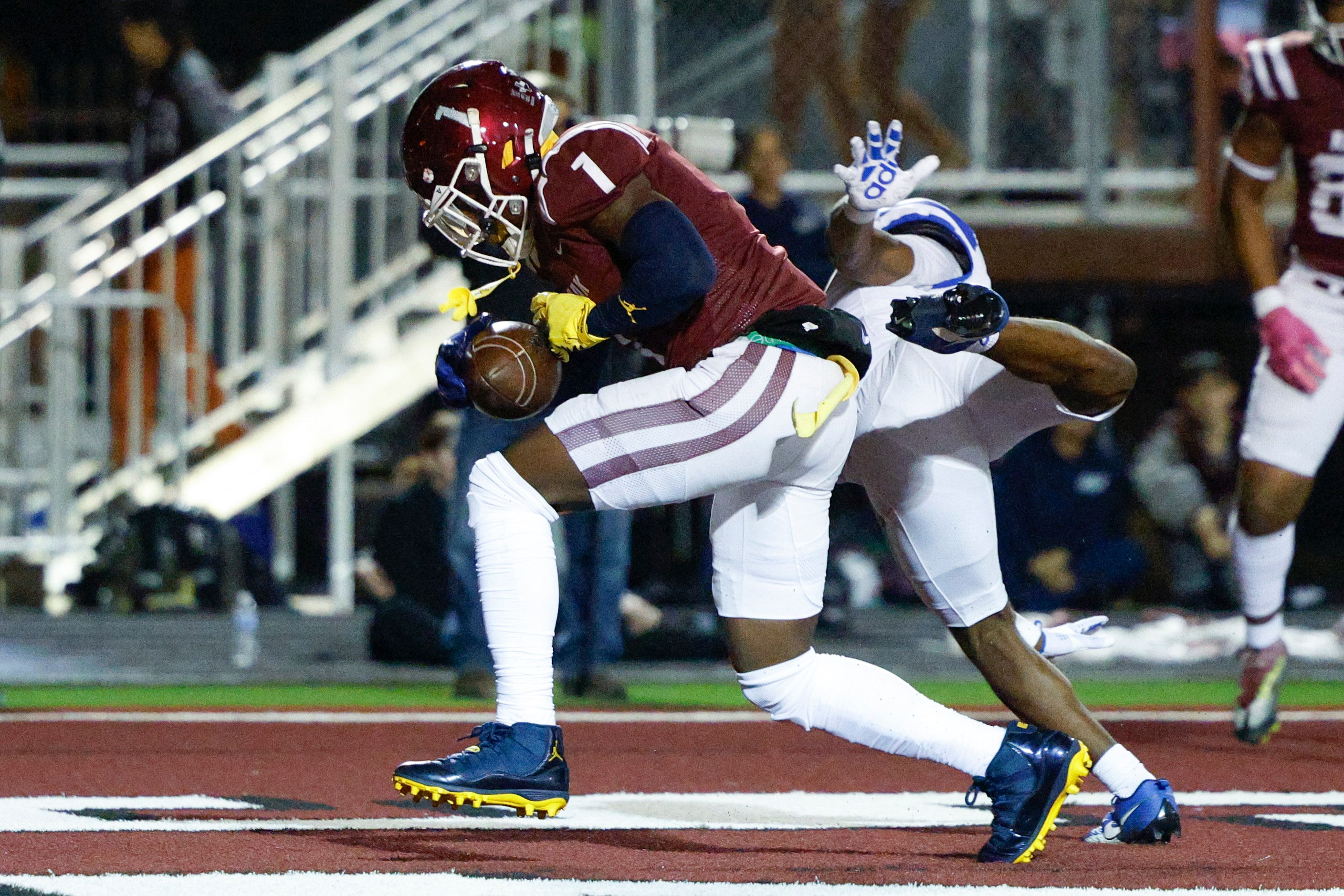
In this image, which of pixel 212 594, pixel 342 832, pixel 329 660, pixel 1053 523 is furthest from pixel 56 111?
pixel 342 832

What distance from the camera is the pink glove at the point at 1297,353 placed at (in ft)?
19.1

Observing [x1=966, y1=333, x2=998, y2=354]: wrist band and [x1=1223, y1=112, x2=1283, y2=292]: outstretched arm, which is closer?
[x1=966, y1=333, x2=998, y2=354]: wrist band

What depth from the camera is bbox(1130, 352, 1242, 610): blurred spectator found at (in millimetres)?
9734

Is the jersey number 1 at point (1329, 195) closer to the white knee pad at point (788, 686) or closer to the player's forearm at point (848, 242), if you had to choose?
the player's forearm at point (848, 242)

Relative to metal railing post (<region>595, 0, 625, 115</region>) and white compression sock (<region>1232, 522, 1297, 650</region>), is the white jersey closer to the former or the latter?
white compression sock (<region>1232, 522, 1297, 650</region>)

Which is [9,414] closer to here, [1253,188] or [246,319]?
[246,319]

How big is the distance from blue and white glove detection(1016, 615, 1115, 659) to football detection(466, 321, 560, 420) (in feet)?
3.78

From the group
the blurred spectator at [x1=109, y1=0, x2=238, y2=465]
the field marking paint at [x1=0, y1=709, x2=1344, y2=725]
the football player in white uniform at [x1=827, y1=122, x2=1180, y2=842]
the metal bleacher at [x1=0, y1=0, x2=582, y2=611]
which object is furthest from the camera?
the blurred spectator at [x1=109, y1=0, x2=238, y2=465]

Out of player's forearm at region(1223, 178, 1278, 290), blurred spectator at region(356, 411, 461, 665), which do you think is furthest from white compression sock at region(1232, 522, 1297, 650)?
blurred spectator at region(356, 411, 461, 665)

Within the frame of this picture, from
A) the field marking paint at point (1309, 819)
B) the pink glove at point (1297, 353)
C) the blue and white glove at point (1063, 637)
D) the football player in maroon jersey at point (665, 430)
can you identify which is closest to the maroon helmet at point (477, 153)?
the football player in maroon jersey at point (665, 430)

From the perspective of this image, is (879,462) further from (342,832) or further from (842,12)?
(842,12)

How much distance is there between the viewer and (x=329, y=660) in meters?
8.45

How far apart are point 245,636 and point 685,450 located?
4.86 meters

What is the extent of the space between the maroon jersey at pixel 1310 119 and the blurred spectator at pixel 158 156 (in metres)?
5.88
